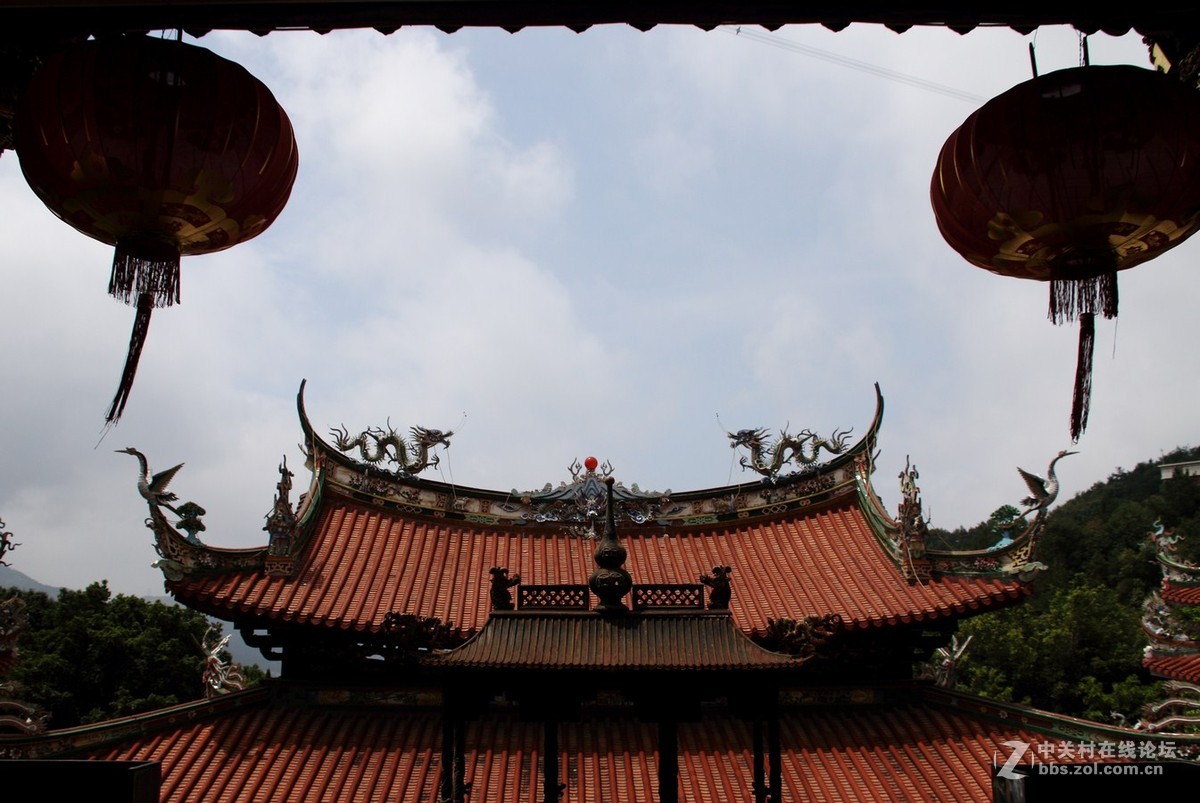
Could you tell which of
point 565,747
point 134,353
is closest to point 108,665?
point 565,747

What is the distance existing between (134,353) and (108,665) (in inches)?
1341

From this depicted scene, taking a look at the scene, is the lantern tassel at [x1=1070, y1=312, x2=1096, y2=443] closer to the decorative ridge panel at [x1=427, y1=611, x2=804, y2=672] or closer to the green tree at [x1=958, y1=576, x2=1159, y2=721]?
the decorative ridge panel at [x1=427, y1=611, x2=804, y2=672]

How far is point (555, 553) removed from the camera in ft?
39.6

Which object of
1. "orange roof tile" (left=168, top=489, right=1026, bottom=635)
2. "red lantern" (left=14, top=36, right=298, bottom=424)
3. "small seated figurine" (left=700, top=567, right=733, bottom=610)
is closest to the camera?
"red lantern" (left=14, top=36, right=298, bottom=424)

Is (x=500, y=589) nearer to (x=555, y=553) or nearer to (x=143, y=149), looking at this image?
(x=555, y=553)

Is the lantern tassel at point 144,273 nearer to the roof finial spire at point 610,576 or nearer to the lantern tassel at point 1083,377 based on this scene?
the lantern tassel at point 1083,377

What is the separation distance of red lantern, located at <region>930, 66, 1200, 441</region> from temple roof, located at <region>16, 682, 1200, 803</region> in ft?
22.5

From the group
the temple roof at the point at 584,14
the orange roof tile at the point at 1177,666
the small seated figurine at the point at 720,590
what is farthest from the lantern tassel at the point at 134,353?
the orange roof tile at the point at 1177,666

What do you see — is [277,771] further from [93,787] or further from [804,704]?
[93,787]

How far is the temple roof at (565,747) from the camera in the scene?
9195 mm

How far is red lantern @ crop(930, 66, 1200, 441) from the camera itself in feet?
11.8

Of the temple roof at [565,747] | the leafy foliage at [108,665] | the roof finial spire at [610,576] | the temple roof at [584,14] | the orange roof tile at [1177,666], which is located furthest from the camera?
the leafy foliage at [108,665]

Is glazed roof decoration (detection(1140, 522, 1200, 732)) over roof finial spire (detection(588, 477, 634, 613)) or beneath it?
over

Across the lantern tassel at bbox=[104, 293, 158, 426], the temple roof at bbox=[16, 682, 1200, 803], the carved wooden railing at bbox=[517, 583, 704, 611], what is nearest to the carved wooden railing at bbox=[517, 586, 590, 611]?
the carved wooden railing at bbox=[517, 583, 704, 611]
